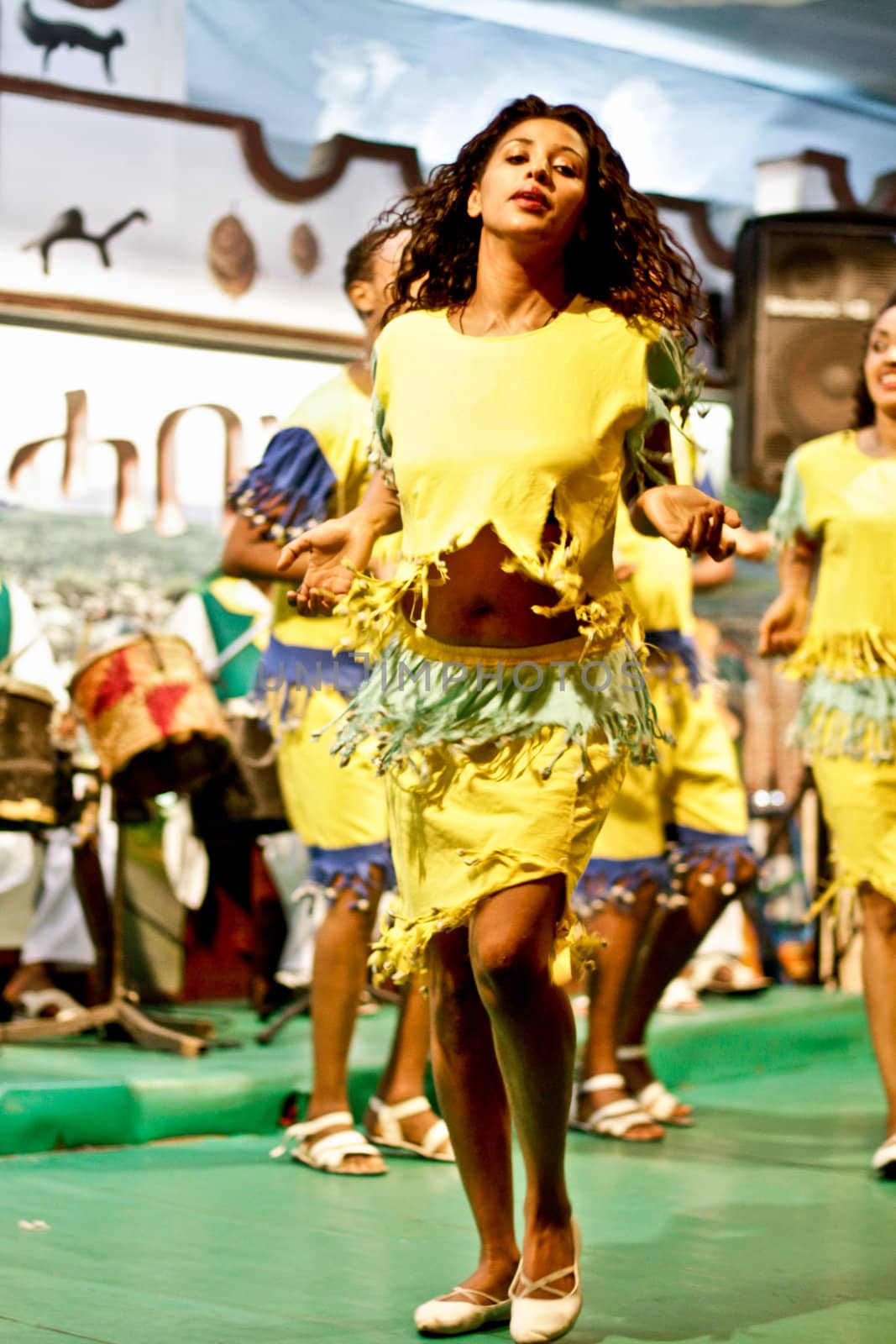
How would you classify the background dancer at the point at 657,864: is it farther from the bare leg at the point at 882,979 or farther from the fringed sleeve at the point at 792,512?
the bare leg at the point at 882,979

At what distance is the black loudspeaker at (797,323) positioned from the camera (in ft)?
27.2

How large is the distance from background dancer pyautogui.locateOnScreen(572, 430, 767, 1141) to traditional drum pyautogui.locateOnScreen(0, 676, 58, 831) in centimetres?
146

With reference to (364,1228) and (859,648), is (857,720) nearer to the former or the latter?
(859,648)

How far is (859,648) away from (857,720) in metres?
0.17

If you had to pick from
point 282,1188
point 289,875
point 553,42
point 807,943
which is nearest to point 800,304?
point 553,42

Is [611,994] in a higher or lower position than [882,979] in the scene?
lower

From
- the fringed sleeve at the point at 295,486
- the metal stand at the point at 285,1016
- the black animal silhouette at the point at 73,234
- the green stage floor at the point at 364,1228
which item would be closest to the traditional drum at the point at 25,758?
the green stage floor at the point at 364,1228

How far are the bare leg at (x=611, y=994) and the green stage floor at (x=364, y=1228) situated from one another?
104 millimetres

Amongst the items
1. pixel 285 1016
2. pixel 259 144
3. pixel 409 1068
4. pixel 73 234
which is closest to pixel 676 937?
pixel 409 1068

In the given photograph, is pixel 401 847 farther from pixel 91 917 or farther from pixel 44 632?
pixel 44 632

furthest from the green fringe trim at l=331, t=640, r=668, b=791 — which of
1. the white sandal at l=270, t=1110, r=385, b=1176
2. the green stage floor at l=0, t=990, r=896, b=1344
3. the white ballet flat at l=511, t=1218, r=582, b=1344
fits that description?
the white sandal at l=270, t=1110, r=385, b=1176

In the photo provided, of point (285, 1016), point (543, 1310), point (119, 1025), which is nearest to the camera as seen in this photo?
point (543, 1310)

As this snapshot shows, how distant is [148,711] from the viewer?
5.29 m

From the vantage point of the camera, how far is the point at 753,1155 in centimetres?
470
